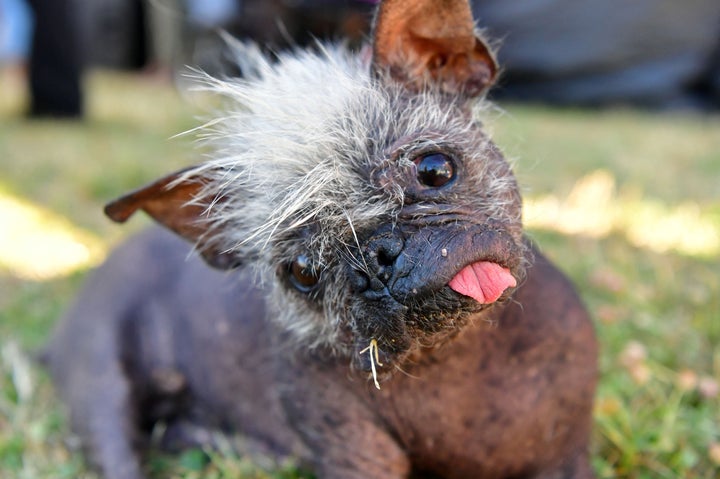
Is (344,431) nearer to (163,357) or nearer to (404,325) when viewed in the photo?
(404,325)

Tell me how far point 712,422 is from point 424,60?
1234 millimetres

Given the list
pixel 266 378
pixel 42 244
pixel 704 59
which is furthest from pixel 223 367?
pixel 704 59

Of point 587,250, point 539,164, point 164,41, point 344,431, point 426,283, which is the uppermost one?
point 426,283

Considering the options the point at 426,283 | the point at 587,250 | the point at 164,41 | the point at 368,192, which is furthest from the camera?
the point at 164,41

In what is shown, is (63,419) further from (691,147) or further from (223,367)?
(691,147)

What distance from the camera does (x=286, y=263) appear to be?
4.91 feet

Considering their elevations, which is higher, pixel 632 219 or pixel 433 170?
pixel 433 170

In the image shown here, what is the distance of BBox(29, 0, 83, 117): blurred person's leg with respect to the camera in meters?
5.98

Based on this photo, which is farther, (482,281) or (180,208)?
(180,208)

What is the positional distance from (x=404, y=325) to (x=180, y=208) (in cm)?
67

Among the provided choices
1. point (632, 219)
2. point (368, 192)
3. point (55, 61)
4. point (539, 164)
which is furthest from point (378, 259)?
point (55, 61)

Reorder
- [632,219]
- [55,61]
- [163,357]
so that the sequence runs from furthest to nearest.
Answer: [55,61]
[632,219]
[163,357]

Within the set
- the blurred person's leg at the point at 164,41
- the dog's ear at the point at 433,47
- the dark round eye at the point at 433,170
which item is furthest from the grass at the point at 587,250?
the blurred person's leg at the point at 164,41

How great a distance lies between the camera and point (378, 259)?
1.33 metres
